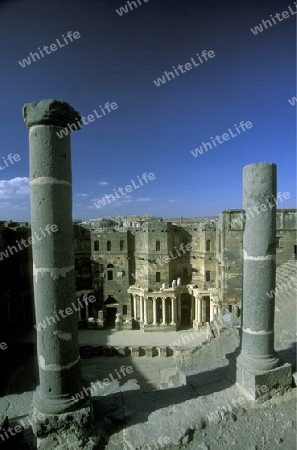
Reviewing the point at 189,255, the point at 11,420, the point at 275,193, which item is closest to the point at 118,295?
the point at 189,255

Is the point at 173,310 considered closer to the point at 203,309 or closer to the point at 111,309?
the point at 203,309

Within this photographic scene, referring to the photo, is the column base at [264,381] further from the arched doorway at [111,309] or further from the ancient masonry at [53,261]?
the arched doorway at [111,309]

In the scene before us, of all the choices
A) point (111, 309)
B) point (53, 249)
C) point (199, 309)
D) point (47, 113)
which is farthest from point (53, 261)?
point (111, 309)

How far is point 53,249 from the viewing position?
4.20m

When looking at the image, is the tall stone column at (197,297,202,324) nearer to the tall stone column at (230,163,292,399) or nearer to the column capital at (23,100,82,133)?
the tall stone column at (230,163,292,399)

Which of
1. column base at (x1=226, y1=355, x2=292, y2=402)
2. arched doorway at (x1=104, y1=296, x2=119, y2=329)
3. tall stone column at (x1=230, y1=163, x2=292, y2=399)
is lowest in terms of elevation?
arched doorway at (x1=104, y1=296, x2=119, y2=329)

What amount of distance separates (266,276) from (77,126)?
16.0 ft

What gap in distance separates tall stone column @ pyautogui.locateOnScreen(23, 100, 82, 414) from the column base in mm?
3461

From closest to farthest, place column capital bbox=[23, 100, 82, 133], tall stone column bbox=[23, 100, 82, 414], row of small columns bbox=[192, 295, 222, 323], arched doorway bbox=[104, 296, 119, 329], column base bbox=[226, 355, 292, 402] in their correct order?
1. column capital bbox=[23, 100, 82, 133]
2. tall stone column bbox=[23, 100, 82, 414]
3. column base bbox=[226, 355, 292, 402]
4. row of small columns bbox=[192, 295, 222, 323]
5. arched doorway bbox=[104, 296, 119, 329]

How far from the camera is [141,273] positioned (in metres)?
24.9

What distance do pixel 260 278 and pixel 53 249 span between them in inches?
167

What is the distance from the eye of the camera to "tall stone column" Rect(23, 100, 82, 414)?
13.6 feet

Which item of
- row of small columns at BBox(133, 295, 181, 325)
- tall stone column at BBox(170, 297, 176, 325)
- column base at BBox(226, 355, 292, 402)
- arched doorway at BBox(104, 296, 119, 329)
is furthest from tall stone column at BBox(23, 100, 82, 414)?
arched doorway at BBox(104, 296, 119, 329)

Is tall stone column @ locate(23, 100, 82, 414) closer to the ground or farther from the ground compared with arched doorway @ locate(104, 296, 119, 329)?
farther from the ground
